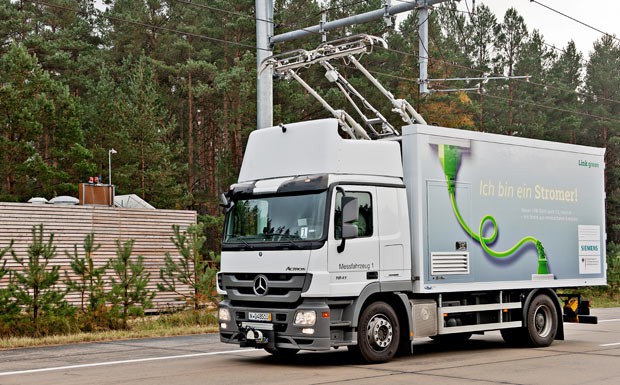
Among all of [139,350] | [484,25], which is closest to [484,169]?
[139,350]

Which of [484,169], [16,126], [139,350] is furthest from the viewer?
[16,126]

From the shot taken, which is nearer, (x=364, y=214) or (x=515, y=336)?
(x=364, y=214)

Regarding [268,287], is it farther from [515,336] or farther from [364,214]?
[515,336]

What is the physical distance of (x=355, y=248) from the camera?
1237 centimetres

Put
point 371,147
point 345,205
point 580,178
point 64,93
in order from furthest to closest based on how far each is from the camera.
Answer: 1. point 64,93
2. point 580,178
3. point 371,147
4. point 345,205

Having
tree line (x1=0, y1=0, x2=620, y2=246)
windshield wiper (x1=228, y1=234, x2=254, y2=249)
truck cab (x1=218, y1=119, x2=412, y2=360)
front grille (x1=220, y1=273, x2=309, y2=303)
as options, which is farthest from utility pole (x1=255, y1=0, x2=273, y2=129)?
tree line (x1=0, y1=0, x2=620, y2=246)

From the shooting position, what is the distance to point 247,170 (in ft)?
45.0

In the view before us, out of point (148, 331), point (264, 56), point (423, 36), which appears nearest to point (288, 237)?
point (148, 331)

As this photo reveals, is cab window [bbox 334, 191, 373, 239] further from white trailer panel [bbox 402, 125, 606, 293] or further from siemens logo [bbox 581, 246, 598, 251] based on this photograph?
siemens logo [bbox 581, 246, 598, 251]

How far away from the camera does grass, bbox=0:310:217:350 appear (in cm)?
1628

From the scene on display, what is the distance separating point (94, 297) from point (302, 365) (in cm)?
696

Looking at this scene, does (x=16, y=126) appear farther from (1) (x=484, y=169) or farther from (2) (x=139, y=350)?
(1) (x=484, y=169)

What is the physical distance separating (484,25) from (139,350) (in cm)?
5688

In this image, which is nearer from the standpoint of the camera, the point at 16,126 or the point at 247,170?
the point at 247,170
